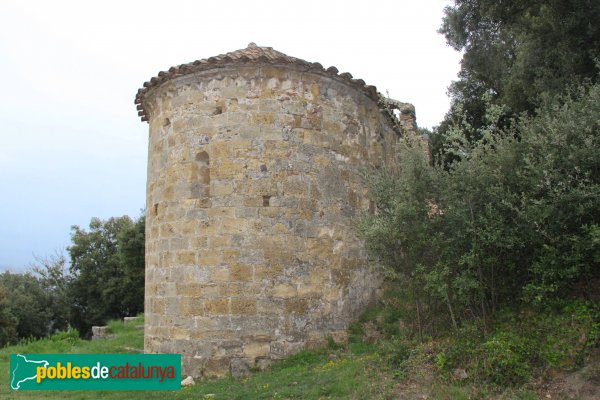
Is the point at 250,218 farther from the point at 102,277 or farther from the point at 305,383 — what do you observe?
the point at 102,277

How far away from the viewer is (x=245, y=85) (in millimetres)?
8711

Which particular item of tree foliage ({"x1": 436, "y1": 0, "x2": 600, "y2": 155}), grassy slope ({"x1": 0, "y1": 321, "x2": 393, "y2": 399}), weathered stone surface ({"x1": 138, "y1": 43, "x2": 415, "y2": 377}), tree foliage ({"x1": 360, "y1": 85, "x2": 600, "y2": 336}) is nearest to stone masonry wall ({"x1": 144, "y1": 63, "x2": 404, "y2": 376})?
weathered stone surface ({"x1": 138, "y1": 43, "x2": 415, "y2": 377})

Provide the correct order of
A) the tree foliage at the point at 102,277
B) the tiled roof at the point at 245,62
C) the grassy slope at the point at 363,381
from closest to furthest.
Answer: the grassy slope at the point at 363,381 → the tiled roof at the point at 245,62 → the tree foliage at the point at 102,277

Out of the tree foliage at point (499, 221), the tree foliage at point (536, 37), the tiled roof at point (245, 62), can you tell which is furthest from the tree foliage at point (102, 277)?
the tree foliage at point (499, 221)

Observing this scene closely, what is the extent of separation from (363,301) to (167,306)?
340 centimetres

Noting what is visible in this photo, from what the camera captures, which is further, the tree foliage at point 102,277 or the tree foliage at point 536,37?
the tree foliage at point 102,277

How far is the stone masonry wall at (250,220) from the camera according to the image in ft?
26.6

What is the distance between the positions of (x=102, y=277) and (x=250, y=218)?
21922mm

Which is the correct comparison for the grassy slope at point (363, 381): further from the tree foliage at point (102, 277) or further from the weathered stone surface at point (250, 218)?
the tree foliage at point (102, 277)

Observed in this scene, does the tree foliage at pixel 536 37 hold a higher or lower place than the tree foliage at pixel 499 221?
higher

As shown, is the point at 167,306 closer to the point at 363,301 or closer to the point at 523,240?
the point at 363,301

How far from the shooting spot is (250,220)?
830cm

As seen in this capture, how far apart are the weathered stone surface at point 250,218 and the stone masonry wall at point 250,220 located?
0.06 feet

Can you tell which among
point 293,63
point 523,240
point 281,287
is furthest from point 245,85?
point 523,240
